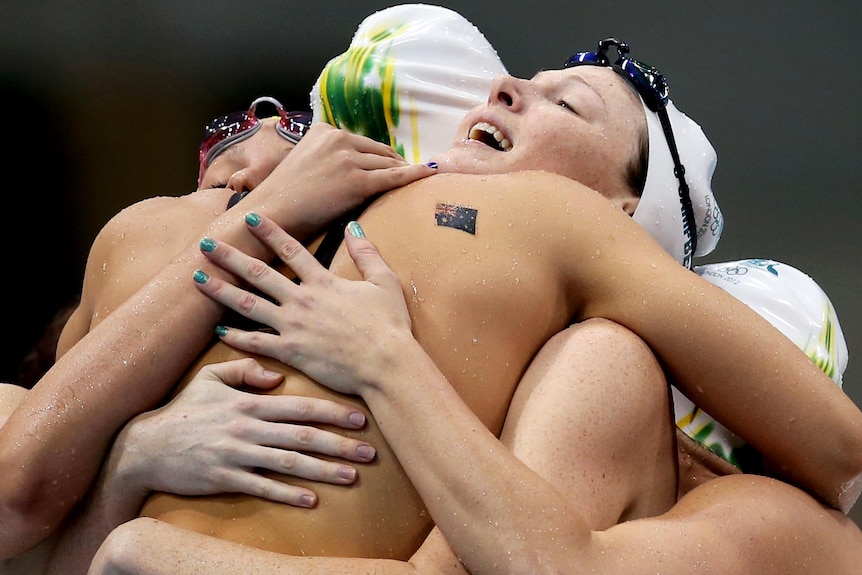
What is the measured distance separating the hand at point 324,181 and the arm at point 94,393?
0.15 ft

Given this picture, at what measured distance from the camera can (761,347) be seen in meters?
1.44

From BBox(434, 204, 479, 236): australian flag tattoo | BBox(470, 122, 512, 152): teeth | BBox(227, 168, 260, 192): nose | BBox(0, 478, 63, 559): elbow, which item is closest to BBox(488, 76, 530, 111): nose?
BBox(470, 122, 512, 152): teeth

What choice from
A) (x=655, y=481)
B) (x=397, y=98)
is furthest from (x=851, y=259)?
(x=655, y=481)

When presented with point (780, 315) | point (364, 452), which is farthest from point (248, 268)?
point (780, 315)

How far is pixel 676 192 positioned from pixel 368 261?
0.95m

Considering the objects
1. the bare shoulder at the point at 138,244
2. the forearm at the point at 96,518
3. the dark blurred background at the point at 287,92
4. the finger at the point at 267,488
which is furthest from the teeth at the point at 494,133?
the dark blurred background at the point at 287,92

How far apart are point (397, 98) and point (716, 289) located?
3.54 feet

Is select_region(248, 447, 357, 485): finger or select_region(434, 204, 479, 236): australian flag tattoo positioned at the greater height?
select_region(434, 204, 479, 236): australian flag tattoo

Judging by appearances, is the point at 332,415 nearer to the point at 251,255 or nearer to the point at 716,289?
the point at 251,255

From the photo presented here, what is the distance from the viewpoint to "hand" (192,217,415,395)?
1334 millimetres

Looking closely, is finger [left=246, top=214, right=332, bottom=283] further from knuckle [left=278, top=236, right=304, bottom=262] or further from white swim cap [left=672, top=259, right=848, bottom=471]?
white swim cap [left=672, top=259, right=848, bottom=471]

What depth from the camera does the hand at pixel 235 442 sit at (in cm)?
132

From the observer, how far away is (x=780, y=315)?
207cm

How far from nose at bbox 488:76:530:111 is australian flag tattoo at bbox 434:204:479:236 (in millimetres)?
542
